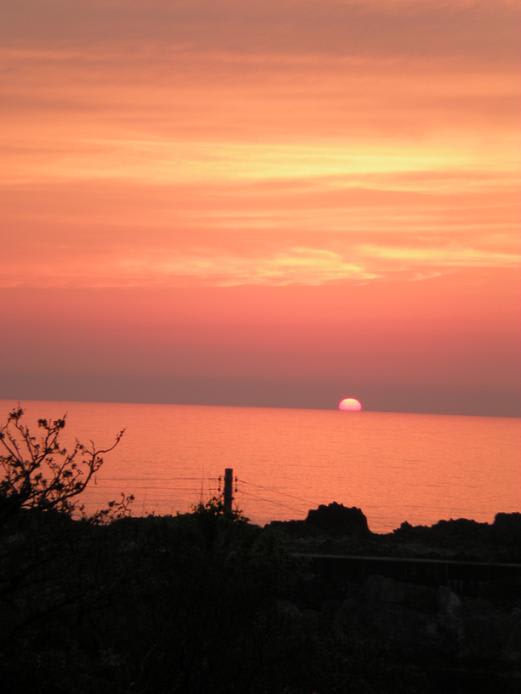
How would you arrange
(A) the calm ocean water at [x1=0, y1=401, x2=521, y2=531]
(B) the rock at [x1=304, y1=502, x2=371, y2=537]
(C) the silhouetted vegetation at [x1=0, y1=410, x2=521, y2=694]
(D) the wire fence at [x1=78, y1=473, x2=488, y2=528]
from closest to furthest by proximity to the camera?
(C) the silhouetted vegetation at [x1=0, y1=410, x2=521, y2=694] < (B) the rock at [x1=304, y1=502, x2=371, y2=537] < (D) the wire fence at [x1=78, y1=473, x2=488, y2=528] < (A) the calm ocean water at [x1=0, y1=401, x2=521, y2=531]

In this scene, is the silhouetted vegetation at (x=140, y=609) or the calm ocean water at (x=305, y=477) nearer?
the silhouetted vegetation at (x=140, y=609)

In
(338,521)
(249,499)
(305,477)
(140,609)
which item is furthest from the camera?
(305,477)

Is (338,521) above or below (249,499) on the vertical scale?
below

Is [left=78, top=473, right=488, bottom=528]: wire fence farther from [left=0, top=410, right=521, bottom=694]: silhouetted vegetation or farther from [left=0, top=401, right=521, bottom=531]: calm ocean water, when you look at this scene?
[left=0, top=410, right=521, bottom=694]: silhouetted vegetation

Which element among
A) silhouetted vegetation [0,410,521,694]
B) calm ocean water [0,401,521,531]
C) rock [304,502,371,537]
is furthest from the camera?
calm ocean water [0,401,521,531]

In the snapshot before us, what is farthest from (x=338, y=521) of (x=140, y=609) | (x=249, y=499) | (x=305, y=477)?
(x=305, y=477)

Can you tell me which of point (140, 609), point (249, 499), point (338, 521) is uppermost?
point (249, 499)

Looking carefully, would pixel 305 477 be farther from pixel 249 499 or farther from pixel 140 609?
pixel 140 609

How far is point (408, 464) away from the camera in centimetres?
14600

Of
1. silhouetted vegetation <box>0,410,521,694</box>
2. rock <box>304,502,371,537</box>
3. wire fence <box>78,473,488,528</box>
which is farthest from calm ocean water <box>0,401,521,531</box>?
silhouetted vegetation <box>0,410,521,694</box>

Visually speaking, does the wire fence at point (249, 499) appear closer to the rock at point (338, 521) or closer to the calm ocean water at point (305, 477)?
the calm ocean water at point (305, 477)

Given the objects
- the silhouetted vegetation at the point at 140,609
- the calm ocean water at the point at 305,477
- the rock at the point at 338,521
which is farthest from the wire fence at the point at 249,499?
the silhouetted vegetation at the point at 140,609

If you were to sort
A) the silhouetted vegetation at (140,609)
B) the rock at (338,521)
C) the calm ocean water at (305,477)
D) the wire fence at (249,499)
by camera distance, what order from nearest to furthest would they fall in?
the silhouetted vegetation at (140,609)
the rock at (338,521)
the wire fence at (249,499)
the calm ocean water at (305,477)

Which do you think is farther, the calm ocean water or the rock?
the calm ocean water
